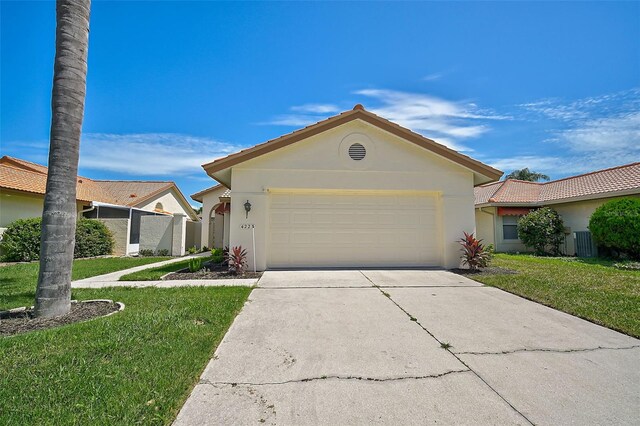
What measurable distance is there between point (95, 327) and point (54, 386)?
61.9 inches

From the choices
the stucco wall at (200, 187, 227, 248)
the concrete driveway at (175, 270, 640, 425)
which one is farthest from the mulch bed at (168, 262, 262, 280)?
the stucco wall at (200, 187, 227, 248)

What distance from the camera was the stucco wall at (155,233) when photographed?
1595 centimetres

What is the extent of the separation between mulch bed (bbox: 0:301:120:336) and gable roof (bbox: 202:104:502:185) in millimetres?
4606

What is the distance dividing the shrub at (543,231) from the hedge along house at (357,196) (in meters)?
6.93

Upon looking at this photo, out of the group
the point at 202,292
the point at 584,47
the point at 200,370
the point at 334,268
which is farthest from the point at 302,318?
the point at 584,47

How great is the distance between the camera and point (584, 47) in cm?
848

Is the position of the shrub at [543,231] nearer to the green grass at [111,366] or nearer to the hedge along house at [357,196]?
the hedge along house at [357,196]

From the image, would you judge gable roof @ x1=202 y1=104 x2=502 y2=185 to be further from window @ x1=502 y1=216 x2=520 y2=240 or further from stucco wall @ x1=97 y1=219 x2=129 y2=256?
stucco wall @ x1=97 y1=219 x2=129 y2=256

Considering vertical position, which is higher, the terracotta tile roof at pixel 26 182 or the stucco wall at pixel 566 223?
the terracotta tile roof at pixel 26 182

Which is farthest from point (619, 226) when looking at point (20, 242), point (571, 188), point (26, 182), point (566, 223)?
point (26, 182)

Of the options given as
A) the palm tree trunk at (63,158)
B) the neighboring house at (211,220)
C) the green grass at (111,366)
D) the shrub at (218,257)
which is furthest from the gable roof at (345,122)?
the neighboring house at (211,220)

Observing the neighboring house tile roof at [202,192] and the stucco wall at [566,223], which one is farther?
the neighboring house tile roof at [202,192]

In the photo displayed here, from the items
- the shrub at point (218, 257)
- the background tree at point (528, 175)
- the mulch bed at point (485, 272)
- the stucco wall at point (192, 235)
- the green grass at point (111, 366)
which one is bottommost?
the green grass at point (111, 366)

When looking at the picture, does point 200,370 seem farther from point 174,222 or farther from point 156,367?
point 174,222
